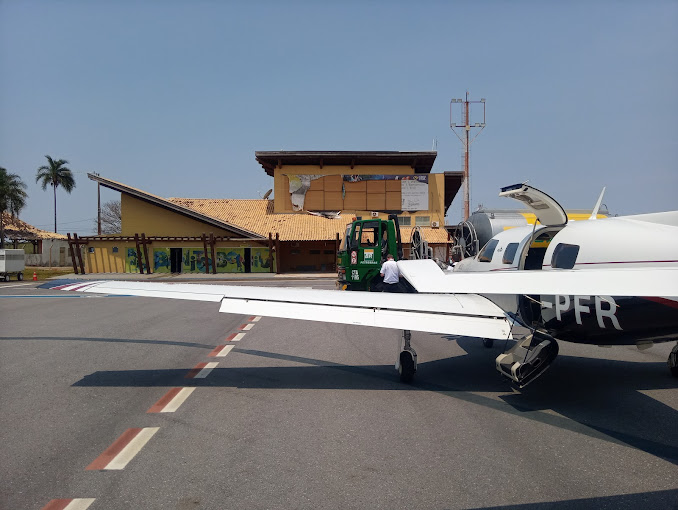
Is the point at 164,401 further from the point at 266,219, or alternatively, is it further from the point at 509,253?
the point at 266,219

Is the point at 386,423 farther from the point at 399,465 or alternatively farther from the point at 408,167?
the point at 408,167

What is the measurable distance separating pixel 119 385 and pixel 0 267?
33.4m

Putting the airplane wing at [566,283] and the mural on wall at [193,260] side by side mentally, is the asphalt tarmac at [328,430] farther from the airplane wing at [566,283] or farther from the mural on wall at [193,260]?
the mural on wall at [193,260]

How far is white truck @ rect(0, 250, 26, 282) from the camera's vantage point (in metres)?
33.1

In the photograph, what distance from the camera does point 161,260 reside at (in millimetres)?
42906

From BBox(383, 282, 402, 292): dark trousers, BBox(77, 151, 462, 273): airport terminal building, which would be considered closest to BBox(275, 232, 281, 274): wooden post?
BBox(77, 151, 462, 273): airport terminal building

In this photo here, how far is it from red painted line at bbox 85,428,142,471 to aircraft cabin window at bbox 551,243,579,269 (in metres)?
5.01

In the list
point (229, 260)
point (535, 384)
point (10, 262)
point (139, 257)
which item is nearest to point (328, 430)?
point (535, 384)

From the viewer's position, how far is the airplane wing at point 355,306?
5755 mm

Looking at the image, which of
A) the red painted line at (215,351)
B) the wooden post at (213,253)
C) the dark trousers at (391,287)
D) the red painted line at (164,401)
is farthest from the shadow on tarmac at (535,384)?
the wooden post at (213,253)

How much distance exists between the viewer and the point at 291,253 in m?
44.4

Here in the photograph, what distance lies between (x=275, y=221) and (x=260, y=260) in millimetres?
4530

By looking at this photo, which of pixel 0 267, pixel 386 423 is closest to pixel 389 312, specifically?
pixel 386 423

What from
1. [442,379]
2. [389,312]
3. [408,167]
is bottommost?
[442,379]
